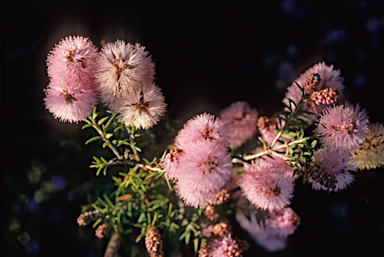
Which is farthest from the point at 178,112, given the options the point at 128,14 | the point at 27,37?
the point at 27,37

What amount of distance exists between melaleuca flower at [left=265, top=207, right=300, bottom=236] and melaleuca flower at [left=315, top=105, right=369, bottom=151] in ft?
1.23

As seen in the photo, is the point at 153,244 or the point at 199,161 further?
the point at 153,244

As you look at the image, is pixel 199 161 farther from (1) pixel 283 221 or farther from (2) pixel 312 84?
(1) pixel 283 221

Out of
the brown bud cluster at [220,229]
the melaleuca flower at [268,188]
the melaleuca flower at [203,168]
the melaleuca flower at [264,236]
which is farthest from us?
the melaleuca flower at [264,236]

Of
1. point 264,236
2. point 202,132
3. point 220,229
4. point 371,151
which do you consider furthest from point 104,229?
point 371,151

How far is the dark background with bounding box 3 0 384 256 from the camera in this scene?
813mm

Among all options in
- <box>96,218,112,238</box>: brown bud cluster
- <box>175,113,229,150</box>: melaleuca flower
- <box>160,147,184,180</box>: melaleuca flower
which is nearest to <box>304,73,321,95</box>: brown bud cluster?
<box>175,113,229,150</box>: melaleuca flower

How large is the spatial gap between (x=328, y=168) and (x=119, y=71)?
0.60 metres

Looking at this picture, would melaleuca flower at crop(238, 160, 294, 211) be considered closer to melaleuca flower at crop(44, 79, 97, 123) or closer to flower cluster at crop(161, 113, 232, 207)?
flower cluster at crop(161, 113, 232, 207)

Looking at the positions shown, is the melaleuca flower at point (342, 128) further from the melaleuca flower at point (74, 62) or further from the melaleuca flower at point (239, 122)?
the melaleuca flower at point (74, 62)

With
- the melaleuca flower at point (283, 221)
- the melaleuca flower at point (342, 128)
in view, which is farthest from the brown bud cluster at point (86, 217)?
the melaleuca flower at point (342, 128)

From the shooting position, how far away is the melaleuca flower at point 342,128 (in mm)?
543

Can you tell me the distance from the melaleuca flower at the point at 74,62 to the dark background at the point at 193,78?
27 centimetres

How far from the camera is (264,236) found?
3.04 ft
